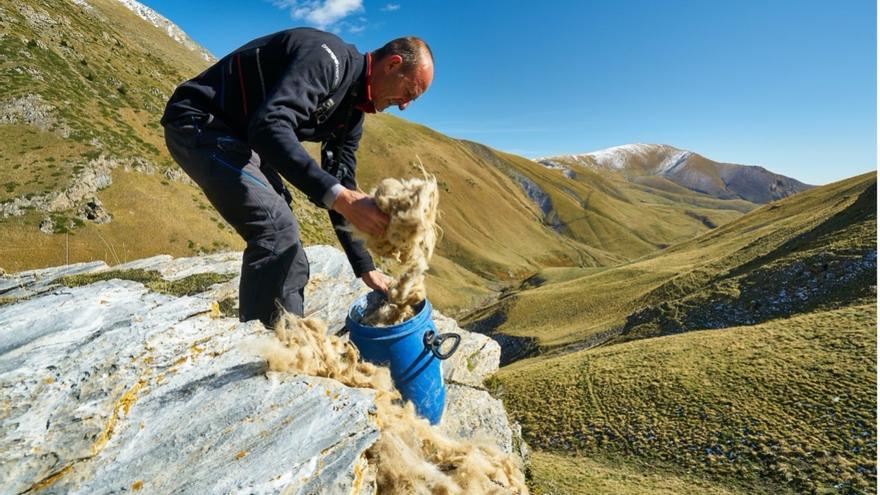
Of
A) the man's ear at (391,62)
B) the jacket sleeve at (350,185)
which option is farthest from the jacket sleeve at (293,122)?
the jacket sleeve at (350,185)

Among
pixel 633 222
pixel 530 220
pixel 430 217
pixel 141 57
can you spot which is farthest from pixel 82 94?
pixel 633 222

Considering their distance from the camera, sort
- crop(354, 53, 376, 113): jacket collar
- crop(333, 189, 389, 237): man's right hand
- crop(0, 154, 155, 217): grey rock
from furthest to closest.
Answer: crop(0, 154, 155, 217): grey rock → crop(354, 53, 376, 113): jacket collar → crop(333, 189, 389, 237): man's right hand

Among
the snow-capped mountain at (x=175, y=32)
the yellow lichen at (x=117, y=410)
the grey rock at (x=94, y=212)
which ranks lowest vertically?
the grey rock at (x=94, y=212)

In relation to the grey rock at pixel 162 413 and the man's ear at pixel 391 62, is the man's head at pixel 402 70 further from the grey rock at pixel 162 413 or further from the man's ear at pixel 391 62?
the grey rock at pixel 162 413

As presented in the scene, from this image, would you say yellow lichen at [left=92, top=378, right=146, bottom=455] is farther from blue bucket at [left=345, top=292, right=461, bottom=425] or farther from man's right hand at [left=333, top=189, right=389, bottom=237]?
blue bucket at [left=345, top=292, right=461, bottom=425]

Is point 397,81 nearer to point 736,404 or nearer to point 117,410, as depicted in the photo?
point 117,410

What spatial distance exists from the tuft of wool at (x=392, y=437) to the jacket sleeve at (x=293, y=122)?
1.48 m

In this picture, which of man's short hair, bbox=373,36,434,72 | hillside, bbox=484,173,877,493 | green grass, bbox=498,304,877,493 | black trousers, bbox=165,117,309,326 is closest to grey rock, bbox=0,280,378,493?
black trousers, bbox=165,117,309,326

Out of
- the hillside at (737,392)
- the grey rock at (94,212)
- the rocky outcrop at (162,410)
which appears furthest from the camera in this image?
the grey rock at (94,212)

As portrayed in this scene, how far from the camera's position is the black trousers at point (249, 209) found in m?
4.76

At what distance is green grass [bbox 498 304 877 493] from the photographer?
410 inches

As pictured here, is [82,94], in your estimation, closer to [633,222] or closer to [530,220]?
[530,220]

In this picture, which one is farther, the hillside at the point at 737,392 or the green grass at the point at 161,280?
the green grass at the point at 161,280

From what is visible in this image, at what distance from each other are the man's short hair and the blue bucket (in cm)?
299
